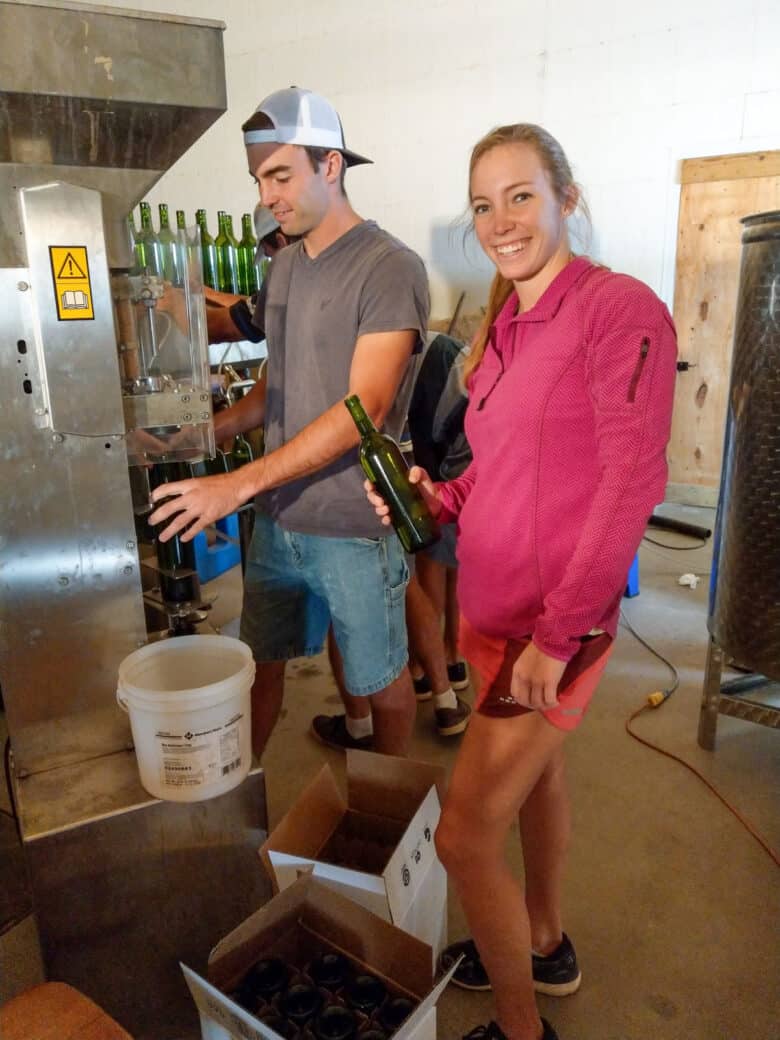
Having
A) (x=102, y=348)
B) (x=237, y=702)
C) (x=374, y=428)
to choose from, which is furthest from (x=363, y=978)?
(x=102, y=348)

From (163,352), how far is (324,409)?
36cm

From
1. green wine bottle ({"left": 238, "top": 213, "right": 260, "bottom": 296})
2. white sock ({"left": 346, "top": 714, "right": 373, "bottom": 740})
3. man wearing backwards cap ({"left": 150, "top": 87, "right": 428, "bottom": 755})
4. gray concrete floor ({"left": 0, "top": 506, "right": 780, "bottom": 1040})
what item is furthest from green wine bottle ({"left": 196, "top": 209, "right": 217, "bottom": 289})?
white sock ({"left": 346, "top": 714, "right": 373, "bottom": 740})

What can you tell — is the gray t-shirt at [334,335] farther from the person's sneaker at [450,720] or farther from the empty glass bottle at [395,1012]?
the person's sneaker at [450,720]

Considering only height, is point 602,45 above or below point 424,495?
above

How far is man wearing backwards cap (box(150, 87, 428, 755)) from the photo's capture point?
4.75 ft

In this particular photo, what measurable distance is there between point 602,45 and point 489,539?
3886 mm

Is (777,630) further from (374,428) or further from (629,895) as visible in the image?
(374,428)

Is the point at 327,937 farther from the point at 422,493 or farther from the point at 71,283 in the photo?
the point at 71,283

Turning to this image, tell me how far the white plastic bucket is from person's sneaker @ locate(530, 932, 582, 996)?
683 mm

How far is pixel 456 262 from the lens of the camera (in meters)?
4.48

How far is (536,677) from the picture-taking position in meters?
1.04

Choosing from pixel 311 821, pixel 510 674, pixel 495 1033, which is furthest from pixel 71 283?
pixel 495 1033

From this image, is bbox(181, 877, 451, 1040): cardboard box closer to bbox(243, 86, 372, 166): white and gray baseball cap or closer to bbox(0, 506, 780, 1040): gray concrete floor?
bbox(0, 506, 780, 1040): gray concrete floor

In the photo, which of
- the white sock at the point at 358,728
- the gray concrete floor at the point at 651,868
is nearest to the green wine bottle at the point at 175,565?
the gray concrete floor at the point at 651,868
